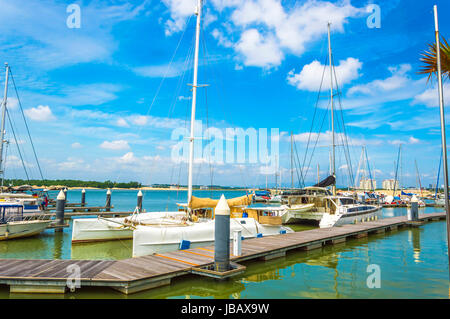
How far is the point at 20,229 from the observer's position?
19859mm

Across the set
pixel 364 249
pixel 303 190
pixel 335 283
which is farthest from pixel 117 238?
Result: pixel 303 190

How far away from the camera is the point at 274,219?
20203mm

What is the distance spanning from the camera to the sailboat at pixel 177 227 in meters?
13.9

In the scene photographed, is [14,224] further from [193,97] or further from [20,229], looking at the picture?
[193,97]

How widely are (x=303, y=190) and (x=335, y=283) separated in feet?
69.2

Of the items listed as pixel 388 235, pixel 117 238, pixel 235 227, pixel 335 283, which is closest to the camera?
pixel 335 283

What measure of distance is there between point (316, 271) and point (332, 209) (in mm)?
17259

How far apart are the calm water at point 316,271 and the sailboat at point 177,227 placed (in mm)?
951

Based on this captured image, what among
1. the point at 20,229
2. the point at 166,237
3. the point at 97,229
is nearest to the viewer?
the point at 166,237

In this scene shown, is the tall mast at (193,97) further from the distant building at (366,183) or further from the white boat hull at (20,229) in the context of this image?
the distant building at (366,183)

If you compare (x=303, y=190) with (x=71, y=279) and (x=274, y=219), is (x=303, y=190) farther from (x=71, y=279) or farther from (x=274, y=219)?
(x=71, y=279)

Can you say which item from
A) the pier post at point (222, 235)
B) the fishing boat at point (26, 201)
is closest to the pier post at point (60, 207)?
the fishing boat at point (26, 201)

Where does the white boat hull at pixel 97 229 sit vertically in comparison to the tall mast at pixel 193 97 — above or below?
below

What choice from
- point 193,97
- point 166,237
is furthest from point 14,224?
point 193,97
